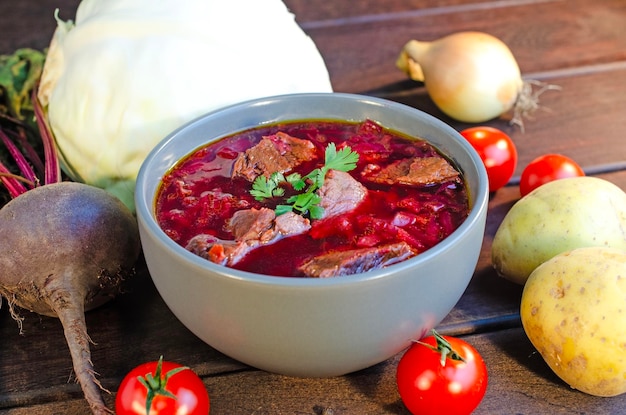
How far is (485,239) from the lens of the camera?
1928 mm

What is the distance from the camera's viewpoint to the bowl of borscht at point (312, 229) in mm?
1332

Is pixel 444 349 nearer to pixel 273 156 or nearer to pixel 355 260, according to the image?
pixel 355 260

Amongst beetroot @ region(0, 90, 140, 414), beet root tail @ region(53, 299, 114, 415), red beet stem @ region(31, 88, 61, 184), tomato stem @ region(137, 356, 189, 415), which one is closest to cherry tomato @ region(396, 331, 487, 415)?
tomato stem @ region(137, 356, 189, 415)

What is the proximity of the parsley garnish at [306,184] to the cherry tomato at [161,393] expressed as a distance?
0.38m

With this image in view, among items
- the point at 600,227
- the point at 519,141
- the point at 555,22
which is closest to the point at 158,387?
the point at 600,227

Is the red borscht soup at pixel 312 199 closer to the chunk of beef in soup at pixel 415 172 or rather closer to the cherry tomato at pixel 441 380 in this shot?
the chunk of beef in soup at pixel 415 172

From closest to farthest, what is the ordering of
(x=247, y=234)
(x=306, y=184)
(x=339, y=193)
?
(x=247, y=234)
(x=339, y=193)
(x=306, y=184)

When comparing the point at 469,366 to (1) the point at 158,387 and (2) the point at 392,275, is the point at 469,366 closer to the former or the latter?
(2) the point at 392,275

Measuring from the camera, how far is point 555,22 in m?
3.05

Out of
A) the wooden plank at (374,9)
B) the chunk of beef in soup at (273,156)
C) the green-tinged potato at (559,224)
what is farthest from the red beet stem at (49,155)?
the wooden plank at (374,9)

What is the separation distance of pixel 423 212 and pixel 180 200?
0.52 metres

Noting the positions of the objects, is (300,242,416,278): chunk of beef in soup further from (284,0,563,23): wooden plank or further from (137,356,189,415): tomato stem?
(284,0,563,23): wooden plank

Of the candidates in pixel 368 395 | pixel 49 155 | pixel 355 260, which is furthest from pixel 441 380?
pixel 49 155

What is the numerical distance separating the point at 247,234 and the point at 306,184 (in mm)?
258
